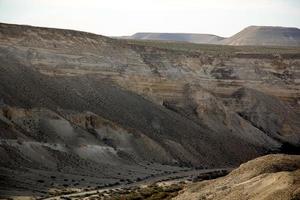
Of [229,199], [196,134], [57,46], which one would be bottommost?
[196,134]

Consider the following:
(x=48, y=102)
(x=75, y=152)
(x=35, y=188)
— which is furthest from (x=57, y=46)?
(x=35, y=188)

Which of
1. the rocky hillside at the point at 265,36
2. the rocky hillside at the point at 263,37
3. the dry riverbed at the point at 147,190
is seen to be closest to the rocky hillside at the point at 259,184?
the dry riverbed at the point at 147,190

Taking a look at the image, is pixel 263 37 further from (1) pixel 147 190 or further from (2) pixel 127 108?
(1) pixel 147 190

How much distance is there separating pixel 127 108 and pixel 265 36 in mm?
118817

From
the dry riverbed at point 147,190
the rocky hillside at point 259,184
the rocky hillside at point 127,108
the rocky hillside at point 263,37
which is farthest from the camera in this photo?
the rocky hillside at point 263,37

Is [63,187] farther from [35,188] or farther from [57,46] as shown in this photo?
[57,46]

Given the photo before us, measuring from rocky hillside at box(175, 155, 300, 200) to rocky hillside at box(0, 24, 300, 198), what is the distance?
34.1ft

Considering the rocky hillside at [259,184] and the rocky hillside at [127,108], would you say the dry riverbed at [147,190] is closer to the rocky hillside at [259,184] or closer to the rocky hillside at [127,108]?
the rocky hillside at [127,108]

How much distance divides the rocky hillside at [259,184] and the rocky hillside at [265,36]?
130979 millimetres

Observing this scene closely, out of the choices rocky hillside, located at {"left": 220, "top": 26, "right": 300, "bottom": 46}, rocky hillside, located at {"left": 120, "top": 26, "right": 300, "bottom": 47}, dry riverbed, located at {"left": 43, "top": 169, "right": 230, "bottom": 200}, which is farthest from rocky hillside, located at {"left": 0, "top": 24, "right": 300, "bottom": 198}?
rocky hillside, located at {"left": 220, "top": 26, "right": 300, "bottom": 46}

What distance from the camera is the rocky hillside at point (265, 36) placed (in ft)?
525

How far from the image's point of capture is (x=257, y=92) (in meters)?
68.8

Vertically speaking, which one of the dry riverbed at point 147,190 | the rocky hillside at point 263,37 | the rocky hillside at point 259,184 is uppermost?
the rocky hillside at point 263,37

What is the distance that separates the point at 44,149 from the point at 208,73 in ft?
104
